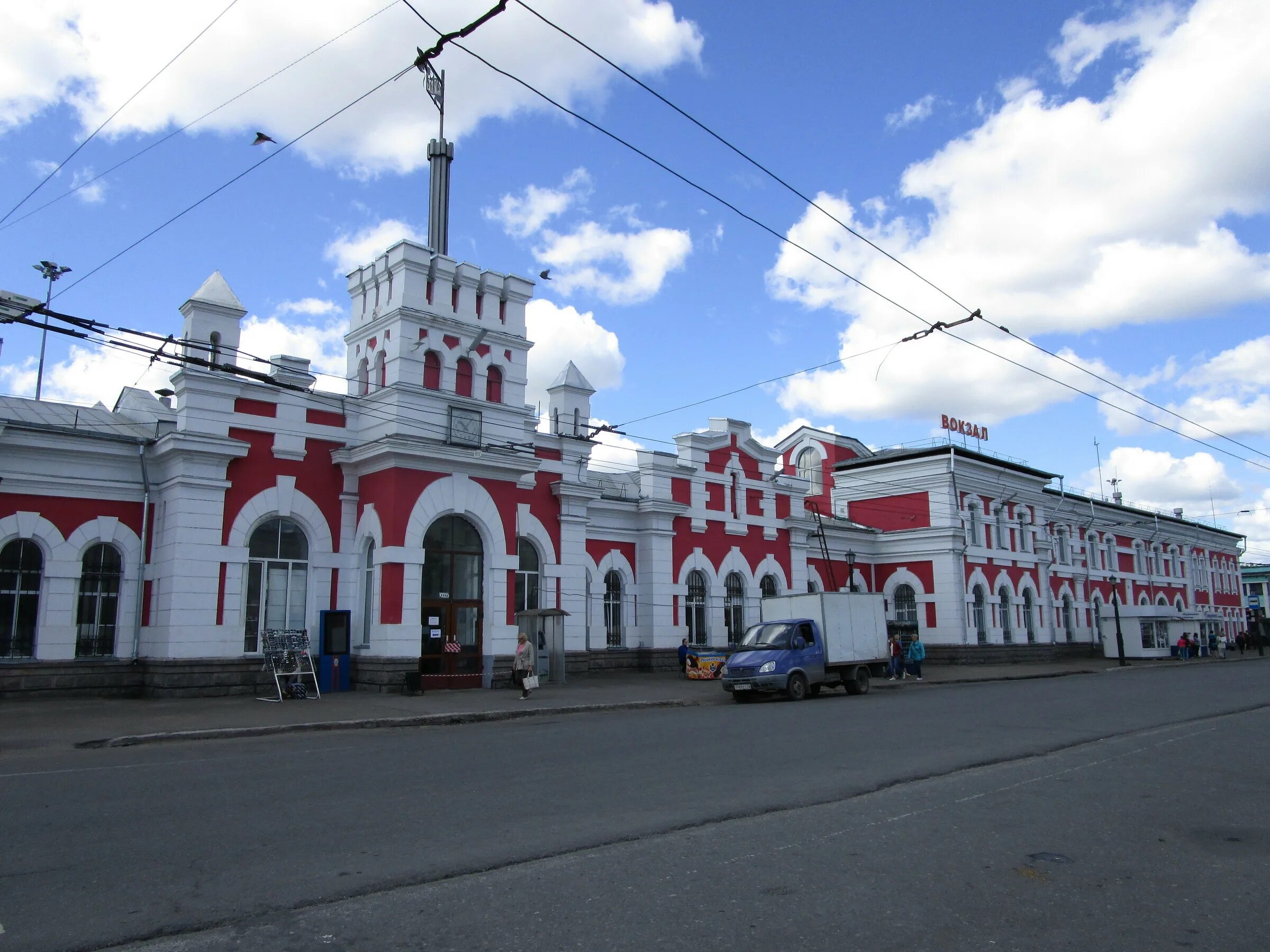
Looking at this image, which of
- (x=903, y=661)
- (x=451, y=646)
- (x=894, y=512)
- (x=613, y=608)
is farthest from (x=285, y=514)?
(x=894, y=512)

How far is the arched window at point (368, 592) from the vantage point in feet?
74.3

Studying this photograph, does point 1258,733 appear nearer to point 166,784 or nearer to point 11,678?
point 166,784

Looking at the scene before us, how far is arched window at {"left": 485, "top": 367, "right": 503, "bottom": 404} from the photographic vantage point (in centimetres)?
2552

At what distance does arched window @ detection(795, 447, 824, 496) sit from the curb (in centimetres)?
2762

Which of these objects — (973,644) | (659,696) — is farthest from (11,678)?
(973,644)

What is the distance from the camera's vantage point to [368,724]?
15898 millimetres

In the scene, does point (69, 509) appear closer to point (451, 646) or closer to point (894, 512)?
point (451, 646)

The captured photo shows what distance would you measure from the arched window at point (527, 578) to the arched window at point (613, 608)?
3.35 metres

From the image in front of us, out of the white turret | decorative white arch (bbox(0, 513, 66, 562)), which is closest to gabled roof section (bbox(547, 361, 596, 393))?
the white turret

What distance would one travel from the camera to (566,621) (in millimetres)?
28062

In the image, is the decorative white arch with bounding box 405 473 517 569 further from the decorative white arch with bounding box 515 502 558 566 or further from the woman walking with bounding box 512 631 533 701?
the woman walking with bounding box 512 631 533 701

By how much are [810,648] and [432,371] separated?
40.1 ft

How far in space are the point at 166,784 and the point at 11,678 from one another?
1257cm

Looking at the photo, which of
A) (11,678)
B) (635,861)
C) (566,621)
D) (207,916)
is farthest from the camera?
(566,621)
